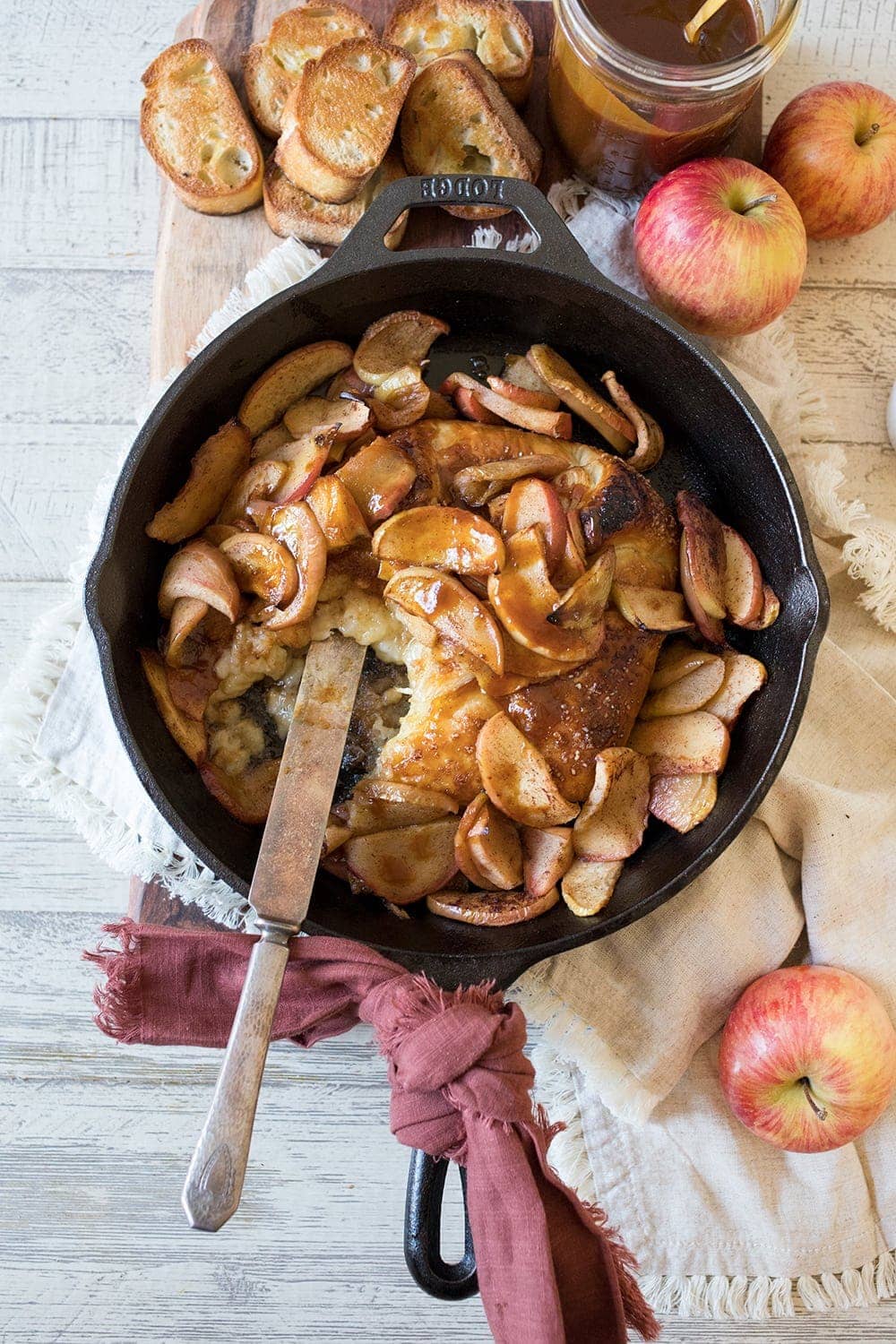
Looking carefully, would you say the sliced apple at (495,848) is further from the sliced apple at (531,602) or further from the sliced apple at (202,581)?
the sliced apple at (202,581)

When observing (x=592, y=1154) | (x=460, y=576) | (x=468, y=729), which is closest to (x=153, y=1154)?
(x=592, y=1154)

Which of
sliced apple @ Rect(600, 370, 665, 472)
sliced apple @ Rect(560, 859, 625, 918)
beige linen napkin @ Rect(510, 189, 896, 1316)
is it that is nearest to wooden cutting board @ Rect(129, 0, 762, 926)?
sliced apple @ Rect(600, 370, 665, 472)

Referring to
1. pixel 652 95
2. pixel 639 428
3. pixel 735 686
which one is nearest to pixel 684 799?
pixel 735 686

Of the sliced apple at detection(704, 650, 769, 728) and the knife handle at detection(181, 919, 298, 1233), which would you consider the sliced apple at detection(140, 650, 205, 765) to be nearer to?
the knife handle at detection(181, 919, 298, 1233)

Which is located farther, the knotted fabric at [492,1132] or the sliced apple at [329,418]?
the sliced apple at [329,418]

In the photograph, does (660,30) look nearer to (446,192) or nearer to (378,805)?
(446,192)

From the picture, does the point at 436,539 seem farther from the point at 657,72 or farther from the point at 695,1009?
the point at 695,1009

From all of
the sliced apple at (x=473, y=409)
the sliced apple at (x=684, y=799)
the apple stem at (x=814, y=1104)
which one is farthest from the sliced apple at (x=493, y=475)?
the apple stem at (x=814, y=1104)

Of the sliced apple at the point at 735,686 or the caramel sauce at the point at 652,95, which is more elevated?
the caramel sauce at the point at 652,95
